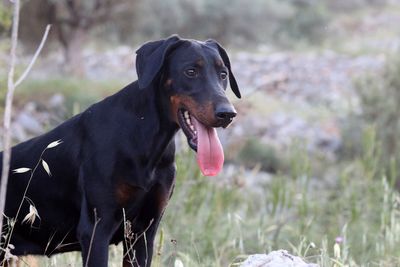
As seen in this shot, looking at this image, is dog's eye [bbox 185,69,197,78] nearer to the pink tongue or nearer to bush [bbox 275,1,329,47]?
the pink tongue

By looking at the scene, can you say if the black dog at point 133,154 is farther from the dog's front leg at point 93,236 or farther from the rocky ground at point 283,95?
the rocky ground at point 283,95

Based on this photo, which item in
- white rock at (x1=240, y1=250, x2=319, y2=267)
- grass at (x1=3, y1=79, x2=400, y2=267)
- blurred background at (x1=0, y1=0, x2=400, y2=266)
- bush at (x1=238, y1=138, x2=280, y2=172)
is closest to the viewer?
white rock at (x1=240, y1=250, x2=319, y2=267)

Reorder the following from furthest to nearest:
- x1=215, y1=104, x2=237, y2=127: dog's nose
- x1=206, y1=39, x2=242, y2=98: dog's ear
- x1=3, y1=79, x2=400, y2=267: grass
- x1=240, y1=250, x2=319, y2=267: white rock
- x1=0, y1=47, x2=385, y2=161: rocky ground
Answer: x1=0, y1=47, x2=385, y2=161: rocky ground
x1=3, y1=79, x2=400, y2=267: grass
x1=206, y1=39, x2=242, y2=98: dog's ear
x1=215, y1=104, x2=237, y2=127: dog's nose
x1=240, y1=250, x2=319, y2=267: white rock

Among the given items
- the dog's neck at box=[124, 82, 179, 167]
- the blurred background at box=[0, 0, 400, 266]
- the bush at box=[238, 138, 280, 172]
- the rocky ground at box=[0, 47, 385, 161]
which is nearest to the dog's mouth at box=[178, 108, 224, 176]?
the dog's neck at box=[124, 82, 179, 167]

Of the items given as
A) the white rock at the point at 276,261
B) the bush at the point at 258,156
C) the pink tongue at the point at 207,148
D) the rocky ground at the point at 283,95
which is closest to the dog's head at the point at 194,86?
the pink tongue at the point at 207,148

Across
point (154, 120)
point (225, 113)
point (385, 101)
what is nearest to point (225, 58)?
point (154, 120)

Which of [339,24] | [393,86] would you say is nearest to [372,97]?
[393,86]

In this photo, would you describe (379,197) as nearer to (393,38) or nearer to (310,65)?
(310,65)

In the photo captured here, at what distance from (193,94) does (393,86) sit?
10359 millimetres

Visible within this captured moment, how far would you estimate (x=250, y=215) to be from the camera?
9.59 m

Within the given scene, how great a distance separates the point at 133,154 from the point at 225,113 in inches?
21.9

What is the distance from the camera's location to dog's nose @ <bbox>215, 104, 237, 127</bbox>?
4301mm

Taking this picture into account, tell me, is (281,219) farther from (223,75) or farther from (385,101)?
(385,101)

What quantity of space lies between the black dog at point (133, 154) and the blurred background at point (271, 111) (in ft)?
0.77
